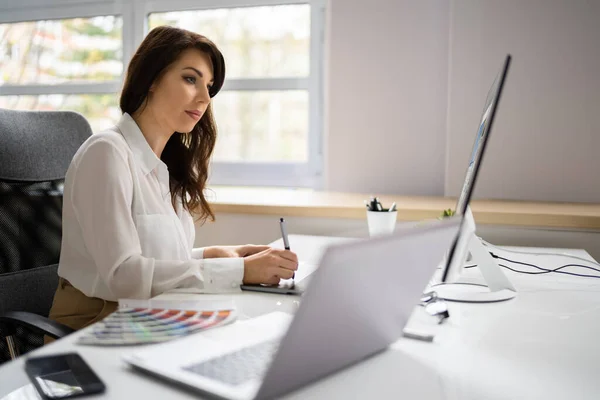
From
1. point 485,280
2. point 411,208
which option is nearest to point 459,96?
point 411,208

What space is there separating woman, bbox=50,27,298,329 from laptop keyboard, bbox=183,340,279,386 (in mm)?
459

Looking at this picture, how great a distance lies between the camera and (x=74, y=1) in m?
3.14

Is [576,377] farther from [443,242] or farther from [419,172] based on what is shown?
[419,172]

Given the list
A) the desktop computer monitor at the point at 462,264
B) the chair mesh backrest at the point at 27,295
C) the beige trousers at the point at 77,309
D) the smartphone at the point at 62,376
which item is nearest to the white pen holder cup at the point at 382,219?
the desktop computer monitor at the point at 462,264

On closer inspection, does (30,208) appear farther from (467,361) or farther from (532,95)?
(532,95)

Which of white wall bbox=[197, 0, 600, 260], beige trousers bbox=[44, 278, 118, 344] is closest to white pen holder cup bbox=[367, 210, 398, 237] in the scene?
white wall bbox=[197, 0, 600, 260]

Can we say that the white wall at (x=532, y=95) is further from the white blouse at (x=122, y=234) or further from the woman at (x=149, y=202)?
the white blouse at (x=122, y=234)

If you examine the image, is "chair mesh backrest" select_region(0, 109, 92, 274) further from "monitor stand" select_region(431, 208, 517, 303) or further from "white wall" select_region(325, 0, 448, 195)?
"white wall" select_region(325, 0, 448, 195)

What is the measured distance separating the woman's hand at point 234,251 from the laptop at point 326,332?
0.63 metres

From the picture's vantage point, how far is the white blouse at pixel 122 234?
124cm

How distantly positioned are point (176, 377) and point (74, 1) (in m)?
2.94

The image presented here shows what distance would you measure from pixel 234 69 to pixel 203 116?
4.00 ft

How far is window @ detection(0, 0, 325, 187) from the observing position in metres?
2.86

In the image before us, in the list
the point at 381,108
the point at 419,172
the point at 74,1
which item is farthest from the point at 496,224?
the point at 74,1
